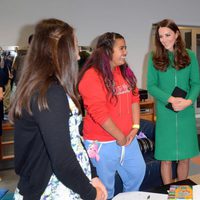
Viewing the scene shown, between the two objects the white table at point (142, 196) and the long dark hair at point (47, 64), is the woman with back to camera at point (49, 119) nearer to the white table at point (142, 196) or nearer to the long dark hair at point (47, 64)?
the long dark hair at point (47, 64)

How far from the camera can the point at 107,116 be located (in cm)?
158

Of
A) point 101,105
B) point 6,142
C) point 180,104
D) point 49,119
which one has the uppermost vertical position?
point 49,119

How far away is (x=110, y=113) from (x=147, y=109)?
2.45m

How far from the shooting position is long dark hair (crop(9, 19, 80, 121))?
95 cm

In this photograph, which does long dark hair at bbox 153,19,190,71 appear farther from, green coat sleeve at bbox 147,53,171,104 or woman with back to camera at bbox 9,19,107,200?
woman with back to camera at bbox 9,19,107,200

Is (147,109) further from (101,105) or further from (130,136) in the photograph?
(101,105)

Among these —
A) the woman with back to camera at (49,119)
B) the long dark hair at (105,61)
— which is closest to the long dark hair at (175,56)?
the long dark hair at (105,61)

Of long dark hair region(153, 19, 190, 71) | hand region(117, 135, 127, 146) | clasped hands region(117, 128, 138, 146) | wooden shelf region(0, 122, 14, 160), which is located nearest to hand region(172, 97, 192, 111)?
long dark hair region(153, 19, 190, 71)

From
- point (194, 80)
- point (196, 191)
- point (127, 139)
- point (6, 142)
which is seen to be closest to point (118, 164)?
point (127, 139)

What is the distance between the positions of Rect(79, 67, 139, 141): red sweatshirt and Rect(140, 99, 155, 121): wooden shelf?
2213 mm

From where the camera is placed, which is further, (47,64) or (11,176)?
(11,176)

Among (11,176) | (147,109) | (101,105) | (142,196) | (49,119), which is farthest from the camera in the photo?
(147,109)

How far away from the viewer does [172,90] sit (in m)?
1.92

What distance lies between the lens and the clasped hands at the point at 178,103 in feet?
6.10
